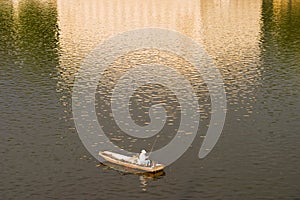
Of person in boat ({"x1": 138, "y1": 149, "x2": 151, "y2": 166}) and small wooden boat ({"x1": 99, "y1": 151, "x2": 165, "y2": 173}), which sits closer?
small wooden boat ({"x1": 99, "y1": 151, "x2": 165, "y2": 173})

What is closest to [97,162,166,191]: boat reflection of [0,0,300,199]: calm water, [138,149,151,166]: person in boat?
[0,0,300,199]: calm water

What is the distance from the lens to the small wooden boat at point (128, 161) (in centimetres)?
9750

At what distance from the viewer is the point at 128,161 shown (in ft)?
329

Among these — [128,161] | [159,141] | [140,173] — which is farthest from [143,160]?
[159,141]

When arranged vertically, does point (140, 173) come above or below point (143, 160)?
below

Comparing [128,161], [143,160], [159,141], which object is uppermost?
[159,141]

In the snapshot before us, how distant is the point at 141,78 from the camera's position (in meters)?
159

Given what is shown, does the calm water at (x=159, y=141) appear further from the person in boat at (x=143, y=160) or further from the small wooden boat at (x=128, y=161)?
the person in boat at (x=143, y=160)

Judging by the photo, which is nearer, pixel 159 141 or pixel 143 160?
pixel 143 160

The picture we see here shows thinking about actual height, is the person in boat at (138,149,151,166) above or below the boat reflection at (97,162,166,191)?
above

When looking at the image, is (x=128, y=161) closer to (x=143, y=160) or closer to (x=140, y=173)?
(x=143, y=160)

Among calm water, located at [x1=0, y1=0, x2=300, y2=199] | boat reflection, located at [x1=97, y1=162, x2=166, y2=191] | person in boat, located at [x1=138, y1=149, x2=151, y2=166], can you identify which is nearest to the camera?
calm water, located at [x1=0, y1=0, x2=300, y2=199]

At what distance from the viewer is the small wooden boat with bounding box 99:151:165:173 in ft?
320

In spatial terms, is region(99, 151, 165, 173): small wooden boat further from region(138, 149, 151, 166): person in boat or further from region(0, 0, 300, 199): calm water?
region(0, 0, 300, 199): calm water
